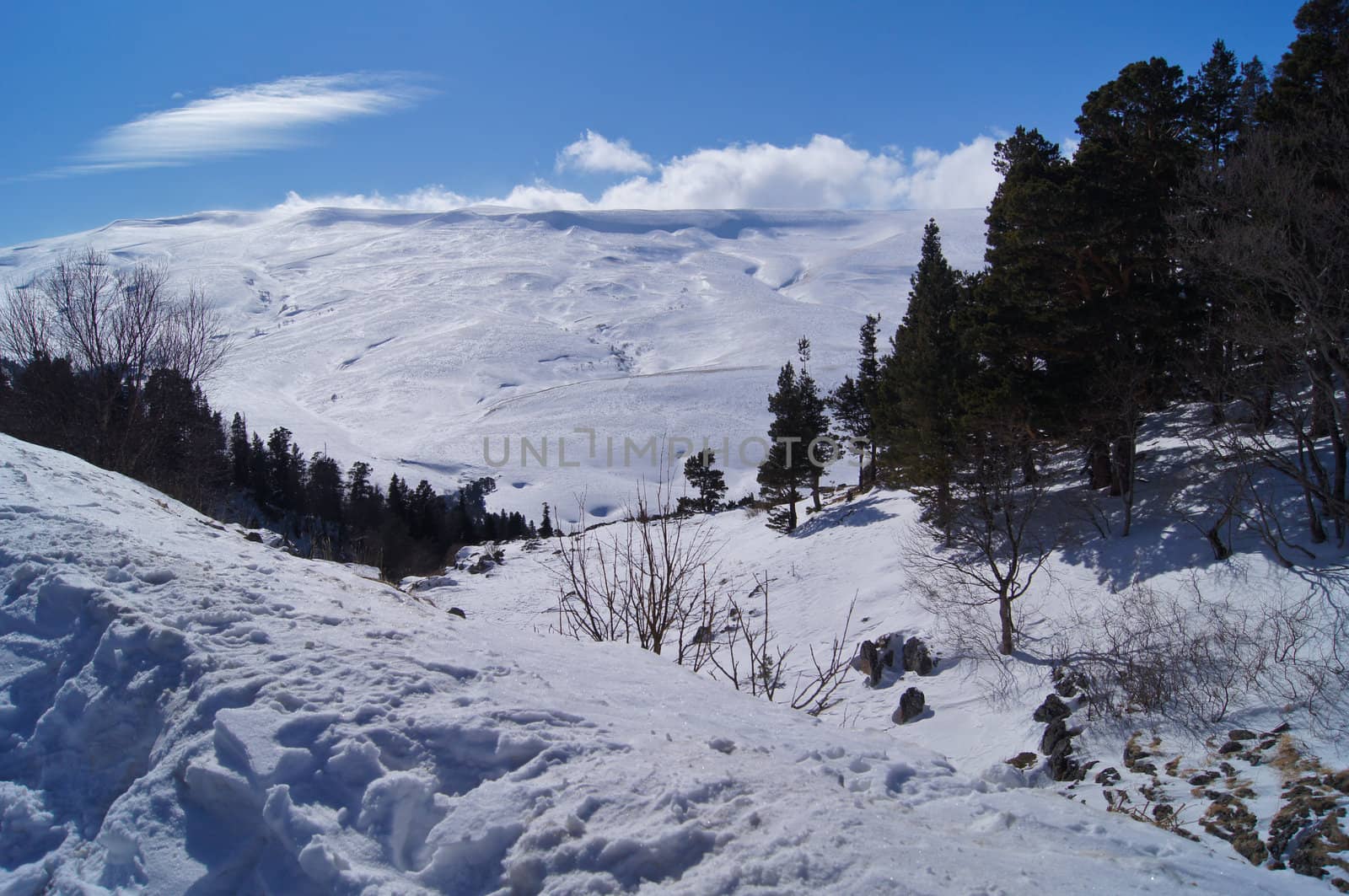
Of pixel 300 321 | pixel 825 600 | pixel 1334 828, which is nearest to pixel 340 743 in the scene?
pixel 1334 828

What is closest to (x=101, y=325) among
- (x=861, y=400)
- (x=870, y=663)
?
(x=870, y=663)

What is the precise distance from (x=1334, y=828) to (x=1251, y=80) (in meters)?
18.8

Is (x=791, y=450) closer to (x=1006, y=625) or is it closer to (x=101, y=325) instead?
(x=1006, y=625)

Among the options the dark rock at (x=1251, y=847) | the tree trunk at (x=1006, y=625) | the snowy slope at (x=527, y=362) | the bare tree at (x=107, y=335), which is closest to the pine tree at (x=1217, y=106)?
the tree trunk at (x=1006, y=625)

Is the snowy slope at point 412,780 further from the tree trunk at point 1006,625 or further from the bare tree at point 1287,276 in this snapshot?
the bare tree at point 1287,276

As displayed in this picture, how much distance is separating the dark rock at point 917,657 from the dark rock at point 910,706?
1422 mm

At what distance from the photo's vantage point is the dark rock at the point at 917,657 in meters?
15.4

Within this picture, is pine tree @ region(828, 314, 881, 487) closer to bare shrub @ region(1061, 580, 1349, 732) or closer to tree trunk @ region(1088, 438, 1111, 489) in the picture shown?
tree trunk @ region(1088, 438, 1111, 489)

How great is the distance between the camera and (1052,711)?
11.4 meters

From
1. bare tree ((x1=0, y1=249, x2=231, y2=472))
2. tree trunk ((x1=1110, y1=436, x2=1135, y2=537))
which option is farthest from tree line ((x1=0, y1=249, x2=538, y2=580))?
tree trunk ((x1=1110, y1=436, x2=1135, y2=537))

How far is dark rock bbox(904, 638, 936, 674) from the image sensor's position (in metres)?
15.4

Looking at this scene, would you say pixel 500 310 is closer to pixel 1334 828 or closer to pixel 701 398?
pixel 701 398

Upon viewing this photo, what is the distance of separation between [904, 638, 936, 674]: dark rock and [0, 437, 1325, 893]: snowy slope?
36.9ft

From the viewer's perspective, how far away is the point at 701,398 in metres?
101
